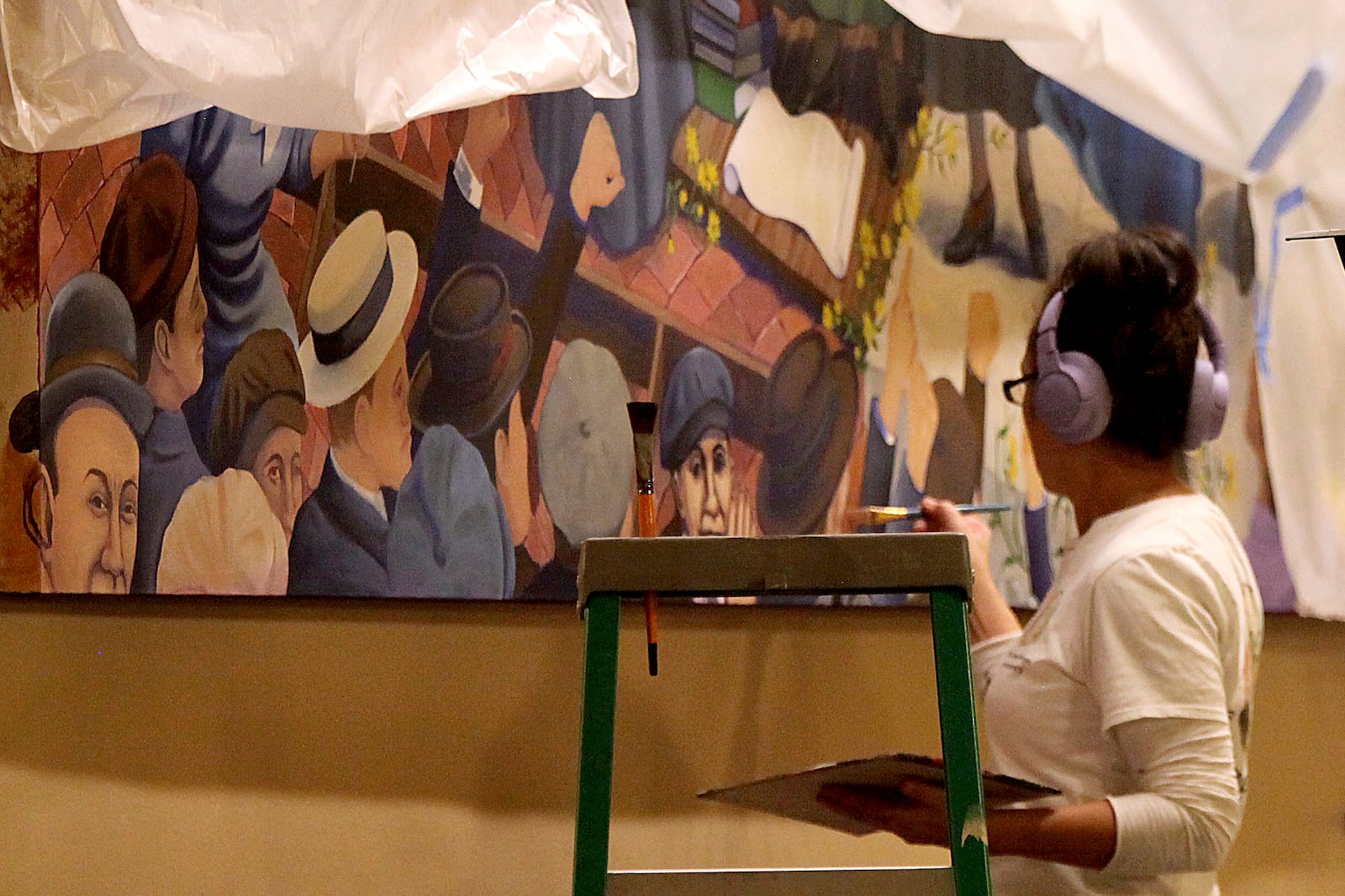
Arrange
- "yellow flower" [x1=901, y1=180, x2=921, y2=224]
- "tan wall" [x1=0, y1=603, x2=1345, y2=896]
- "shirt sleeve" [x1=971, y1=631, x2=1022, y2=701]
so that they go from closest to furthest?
"shirt sleeve" [x1=971, y1=631, x2=1022, y2=701]
"tan wall" [x1=0, y1=603, x2=1345, y2=896]
"yellow flower" [x1=901, y1=180, x2=921, y2=224]

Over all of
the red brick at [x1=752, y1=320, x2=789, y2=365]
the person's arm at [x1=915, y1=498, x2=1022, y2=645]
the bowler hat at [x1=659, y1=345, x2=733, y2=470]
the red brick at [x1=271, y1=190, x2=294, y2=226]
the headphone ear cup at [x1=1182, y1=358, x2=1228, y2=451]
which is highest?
the red brick at [x1=271, y1=190, x2=294, y2=226]

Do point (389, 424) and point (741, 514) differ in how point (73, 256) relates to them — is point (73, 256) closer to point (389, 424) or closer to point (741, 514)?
point (389, 424)

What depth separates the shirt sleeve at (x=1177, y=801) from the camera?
3.04 feet

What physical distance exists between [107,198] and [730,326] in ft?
2.31

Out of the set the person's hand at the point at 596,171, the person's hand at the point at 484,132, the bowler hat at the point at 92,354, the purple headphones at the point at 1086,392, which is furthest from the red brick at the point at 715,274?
the bowler hat at the point at 92,354

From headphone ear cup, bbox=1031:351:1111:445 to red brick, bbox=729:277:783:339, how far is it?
1.25 ft

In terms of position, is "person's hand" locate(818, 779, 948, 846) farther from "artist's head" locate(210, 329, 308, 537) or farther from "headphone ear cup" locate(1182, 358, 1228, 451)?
"artist's head" locate(210, 329, 308, 537)

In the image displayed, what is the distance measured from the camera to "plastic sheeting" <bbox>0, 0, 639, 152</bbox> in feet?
3.58

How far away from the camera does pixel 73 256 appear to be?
1.35 metres

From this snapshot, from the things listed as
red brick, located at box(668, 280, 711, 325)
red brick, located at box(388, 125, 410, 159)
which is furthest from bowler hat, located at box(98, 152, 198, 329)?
red brick, located at box(668, 280, 711, 325)

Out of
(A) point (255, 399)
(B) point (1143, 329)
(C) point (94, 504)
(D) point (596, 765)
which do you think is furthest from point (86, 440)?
(B) point (1143, 329)

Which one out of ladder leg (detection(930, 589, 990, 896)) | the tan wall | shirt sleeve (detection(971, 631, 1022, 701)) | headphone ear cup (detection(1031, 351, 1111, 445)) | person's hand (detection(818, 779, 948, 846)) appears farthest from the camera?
the tan wall

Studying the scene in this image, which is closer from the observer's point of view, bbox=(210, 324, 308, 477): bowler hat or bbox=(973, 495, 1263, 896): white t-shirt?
bbox=(973, 495, 1263, 896): white t-shirt

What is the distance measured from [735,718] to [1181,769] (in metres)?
0.53
